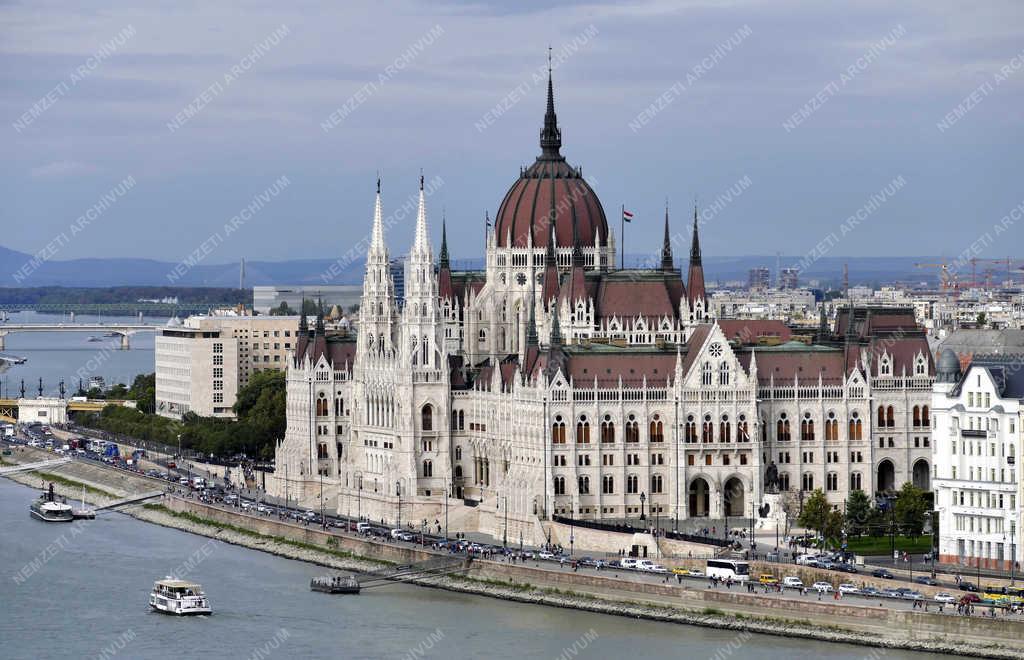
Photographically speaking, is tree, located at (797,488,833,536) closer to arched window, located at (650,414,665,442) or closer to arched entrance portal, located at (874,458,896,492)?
arched window, located at (650,414,665,442)

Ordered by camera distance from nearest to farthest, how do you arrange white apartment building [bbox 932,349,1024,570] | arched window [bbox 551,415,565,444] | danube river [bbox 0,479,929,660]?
danube river [bbox 0,479,929,660] → white apartment building [bbox 932,349,1024,570] → arched window [bbox 551,415,565,444]

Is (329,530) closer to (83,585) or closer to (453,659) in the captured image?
(83,585)

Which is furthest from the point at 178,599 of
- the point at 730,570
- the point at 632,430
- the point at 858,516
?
the point at 858,516

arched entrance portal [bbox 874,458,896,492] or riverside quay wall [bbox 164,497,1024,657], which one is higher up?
arched entrance portal [bbox 874,458,896,492]

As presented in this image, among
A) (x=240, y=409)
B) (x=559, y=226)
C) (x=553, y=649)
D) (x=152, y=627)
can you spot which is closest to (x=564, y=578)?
(x=553, y=649)

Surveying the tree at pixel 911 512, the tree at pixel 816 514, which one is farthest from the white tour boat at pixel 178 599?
the tree at pixel 911 512

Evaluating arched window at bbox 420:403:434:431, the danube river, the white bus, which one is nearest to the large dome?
arched window at bbox 420:403:434:431

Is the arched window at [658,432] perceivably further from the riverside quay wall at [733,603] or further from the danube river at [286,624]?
the danube river at [286,624]
